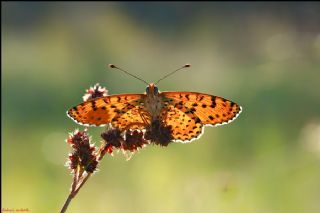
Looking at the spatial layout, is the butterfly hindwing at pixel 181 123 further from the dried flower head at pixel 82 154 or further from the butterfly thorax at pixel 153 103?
the dried flower head at pixel 82 154

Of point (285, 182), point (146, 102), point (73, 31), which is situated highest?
point (146, 102)

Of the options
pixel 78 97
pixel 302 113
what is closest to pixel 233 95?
pixel 302 113

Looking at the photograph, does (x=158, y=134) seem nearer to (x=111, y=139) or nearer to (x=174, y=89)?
(x=111, y=139)

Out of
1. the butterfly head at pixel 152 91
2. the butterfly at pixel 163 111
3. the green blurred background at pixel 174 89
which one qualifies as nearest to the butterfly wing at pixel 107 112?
the butterfly at pixel 163 111

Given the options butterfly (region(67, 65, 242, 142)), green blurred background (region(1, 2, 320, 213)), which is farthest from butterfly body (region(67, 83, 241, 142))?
green blurred background (region(1, 2, 320, 213))

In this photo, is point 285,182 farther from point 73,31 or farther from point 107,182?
point 73,31

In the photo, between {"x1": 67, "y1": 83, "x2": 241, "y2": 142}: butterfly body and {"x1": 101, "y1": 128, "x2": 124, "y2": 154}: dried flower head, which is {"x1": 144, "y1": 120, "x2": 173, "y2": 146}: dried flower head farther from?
{"x1": 101, "y1": 128, "x2": 124, "y2": 154}: dried flower head

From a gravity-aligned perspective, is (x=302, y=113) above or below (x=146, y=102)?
below

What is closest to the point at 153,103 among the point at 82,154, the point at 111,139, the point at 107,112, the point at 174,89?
the point at 107,112
